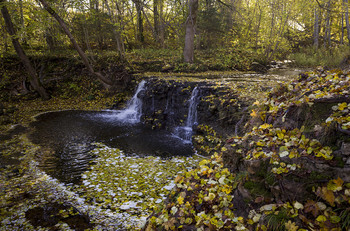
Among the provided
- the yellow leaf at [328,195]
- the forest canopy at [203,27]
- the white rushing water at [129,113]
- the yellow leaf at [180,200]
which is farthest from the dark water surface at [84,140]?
the yellow leaf at [328,195]

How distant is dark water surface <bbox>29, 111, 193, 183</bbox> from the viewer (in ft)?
21.7

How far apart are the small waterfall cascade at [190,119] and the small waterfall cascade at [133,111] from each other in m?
2.98

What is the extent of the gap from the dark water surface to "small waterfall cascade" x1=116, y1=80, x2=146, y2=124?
467 mm

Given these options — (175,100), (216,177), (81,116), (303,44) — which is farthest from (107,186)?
(303,44)

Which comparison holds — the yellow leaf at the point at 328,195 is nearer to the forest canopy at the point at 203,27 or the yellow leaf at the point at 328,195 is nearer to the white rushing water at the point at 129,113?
the white rushing water at the point at 129,113

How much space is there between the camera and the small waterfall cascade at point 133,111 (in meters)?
11.7

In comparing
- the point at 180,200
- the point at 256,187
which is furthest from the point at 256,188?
the point at 180,200

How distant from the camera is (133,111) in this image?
1255 centimetres

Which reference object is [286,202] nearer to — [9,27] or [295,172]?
[295,172]

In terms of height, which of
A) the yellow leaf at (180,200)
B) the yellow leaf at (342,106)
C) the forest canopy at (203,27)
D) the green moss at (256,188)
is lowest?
the yellow leaf at (180,200)

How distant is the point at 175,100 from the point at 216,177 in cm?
728

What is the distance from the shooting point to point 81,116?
11.9 m

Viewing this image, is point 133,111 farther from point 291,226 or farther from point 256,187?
point 291,226

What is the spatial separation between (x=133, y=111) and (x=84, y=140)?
4.34 m
